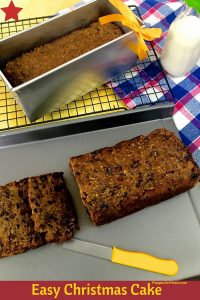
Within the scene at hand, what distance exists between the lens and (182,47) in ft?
4.27

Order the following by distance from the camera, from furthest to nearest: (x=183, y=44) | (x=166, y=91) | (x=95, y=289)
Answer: (x=166, y=91) → (x=183, y=44) → (x=95, y=289)

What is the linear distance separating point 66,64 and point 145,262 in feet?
2.18

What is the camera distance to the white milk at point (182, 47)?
4.16 ft

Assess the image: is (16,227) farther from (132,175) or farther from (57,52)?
(57,52)

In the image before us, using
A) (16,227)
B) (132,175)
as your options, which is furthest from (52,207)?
(132,175)

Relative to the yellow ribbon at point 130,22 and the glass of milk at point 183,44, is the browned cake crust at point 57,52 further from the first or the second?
the glass of milk at point 183,44

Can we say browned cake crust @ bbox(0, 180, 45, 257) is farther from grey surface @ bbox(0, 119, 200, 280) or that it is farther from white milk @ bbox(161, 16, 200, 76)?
white milk @ bbox(161, 16, 200, 76)

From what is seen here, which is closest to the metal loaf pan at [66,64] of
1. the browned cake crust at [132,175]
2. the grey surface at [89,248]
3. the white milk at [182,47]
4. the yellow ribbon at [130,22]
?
the yellow ribbon at [130,22]

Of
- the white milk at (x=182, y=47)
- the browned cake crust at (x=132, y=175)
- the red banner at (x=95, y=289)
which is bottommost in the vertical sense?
the red banner at (x=95, y=289)

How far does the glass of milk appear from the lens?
1.27 metres

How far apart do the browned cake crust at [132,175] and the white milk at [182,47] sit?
1.16 feet

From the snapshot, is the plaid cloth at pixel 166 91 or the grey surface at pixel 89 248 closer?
the grey surface at pixel 89 248

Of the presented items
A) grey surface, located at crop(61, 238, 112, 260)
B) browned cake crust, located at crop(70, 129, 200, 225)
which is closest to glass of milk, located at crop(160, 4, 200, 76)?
browned cake crust, located at crop(70, 129, 200, 225)

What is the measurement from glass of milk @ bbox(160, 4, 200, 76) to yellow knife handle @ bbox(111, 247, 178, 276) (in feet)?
2.41
